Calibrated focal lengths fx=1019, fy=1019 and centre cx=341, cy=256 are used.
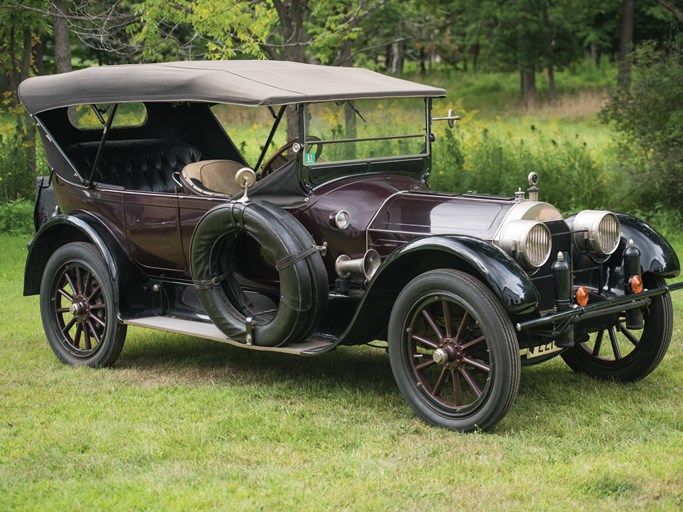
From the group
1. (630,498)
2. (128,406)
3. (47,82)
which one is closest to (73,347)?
(128,406)

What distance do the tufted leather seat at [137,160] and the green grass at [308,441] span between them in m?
1.38

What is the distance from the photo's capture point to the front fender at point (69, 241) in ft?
21.6

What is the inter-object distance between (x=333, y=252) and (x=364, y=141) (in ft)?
3.14

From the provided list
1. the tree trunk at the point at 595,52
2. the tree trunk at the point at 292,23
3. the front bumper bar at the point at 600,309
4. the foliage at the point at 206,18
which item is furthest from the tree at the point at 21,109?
the tree trunk at the point at 595,52

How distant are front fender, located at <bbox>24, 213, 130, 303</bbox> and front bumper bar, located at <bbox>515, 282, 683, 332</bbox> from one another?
2.78 meters

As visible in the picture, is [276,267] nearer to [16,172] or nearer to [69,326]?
[69,326]

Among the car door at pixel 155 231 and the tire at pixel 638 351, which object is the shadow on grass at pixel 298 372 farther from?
the car door at pixel 155 231

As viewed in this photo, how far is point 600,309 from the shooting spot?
5.41 m

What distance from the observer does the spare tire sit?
18.6 ft

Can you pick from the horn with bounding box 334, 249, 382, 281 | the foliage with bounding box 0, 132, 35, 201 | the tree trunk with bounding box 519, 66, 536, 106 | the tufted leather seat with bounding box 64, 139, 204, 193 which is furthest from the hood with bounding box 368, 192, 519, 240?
the tree trunk with bounding box 519, 66, 536, 106

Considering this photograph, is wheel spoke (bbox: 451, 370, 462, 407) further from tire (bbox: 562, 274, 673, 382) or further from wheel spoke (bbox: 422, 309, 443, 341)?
tire (bbox: 562, 274, 673, 382)

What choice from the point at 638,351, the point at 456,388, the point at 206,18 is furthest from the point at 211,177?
the point at 206,18

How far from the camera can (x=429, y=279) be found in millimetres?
5258

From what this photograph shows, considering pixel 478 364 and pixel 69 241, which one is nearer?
pixel 478 364
